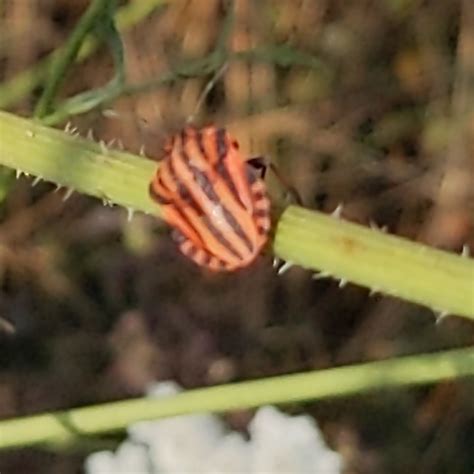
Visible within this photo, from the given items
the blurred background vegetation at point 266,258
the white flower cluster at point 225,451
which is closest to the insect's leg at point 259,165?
the white flower cluster at point 225,451

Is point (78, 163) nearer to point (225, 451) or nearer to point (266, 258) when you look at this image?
point (225, 451)

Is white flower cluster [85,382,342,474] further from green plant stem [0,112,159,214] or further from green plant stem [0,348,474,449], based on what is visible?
green plant stem [0,112,159,214]

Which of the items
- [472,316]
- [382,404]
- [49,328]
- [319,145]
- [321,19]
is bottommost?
[472,316]

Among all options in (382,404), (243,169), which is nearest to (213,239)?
(243,169)


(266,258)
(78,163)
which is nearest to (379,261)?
(78,163)

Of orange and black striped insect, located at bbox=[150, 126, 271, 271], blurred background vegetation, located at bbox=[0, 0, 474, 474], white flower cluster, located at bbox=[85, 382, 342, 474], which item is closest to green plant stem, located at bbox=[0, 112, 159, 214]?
orange and black striped insect, located at bbox=[150, 126, 271, 271]

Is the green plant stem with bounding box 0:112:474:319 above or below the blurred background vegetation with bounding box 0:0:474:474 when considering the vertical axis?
below

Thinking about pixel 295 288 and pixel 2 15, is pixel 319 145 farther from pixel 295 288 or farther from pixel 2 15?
pixel 2 15

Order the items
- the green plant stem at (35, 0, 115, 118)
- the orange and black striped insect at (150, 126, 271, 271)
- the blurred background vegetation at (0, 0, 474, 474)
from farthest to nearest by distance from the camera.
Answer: the blurred background vegetation at (0, 0, 474, 474), the green plant stem at (35, 0, 115, 118), the orange and black striped insect at (150, 126, 271, 271)
